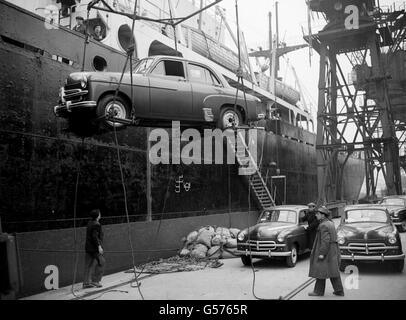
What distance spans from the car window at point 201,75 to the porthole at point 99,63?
3967 mm

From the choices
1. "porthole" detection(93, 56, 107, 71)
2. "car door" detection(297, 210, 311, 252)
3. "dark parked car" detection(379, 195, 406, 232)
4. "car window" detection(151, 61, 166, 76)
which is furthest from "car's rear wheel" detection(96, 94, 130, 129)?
"dark parked car" detection(379, 195, 406, 232)

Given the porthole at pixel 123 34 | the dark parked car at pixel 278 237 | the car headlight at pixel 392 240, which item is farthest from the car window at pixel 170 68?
the porthole at pixel 123 34

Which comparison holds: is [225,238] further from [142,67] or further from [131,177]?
[142,67]

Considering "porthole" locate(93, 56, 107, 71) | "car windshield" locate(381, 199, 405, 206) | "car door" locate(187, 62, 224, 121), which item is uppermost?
"porthole" locate(93, 56, 107, 71)

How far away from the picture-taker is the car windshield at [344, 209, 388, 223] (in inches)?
382

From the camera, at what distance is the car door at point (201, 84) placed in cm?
777

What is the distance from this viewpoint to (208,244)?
12102mm

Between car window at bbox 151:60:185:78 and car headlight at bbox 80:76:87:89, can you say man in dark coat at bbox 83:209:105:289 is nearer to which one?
car headlight at bbox 80:76:87:89

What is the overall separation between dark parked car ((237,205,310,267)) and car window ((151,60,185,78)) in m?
4.45

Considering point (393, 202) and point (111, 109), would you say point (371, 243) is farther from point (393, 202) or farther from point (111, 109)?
point (393, 202)

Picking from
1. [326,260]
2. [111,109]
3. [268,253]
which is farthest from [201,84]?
[268,253]

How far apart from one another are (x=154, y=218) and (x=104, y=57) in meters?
5.11

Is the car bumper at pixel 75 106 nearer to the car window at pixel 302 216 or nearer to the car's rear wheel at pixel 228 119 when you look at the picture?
the car's rear wheel at pixel 228 119
